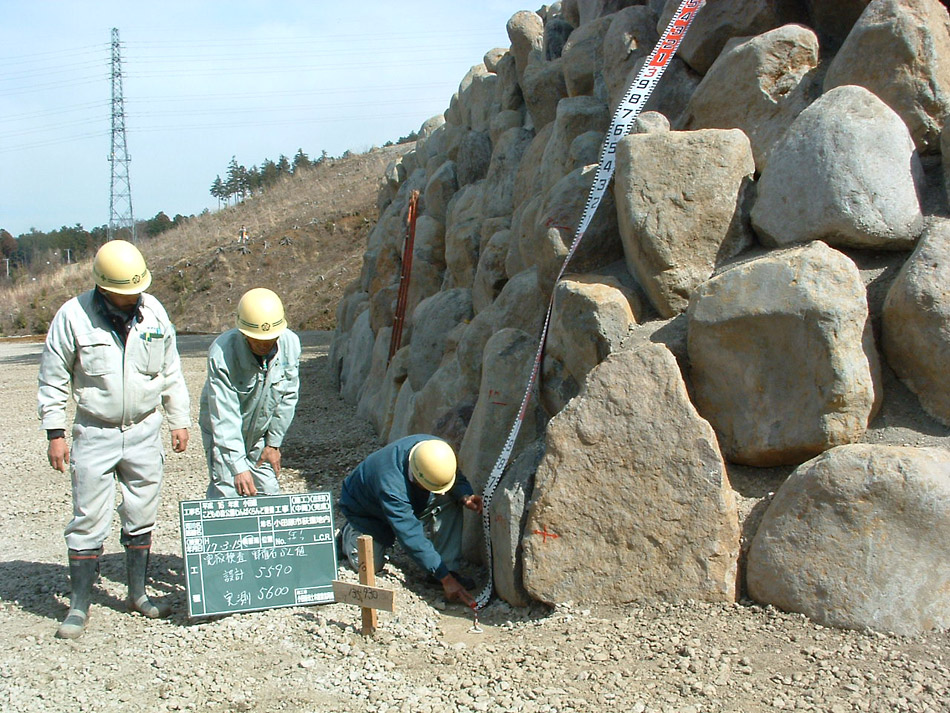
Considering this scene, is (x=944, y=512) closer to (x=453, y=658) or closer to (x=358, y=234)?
(x=453, y=658)

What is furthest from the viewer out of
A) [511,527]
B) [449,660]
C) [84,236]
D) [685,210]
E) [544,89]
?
[84,236]

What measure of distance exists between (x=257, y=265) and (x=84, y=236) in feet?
161

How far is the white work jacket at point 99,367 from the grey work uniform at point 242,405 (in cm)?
28

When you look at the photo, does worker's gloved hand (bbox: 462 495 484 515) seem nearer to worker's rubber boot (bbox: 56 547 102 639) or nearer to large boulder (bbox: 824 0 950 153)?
worker's rubber boot (bbox: 56 547 102 639)

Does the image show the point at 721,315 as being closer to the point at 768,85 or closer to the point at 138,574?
the point at 768,85

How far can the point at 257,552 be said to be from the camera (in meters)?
4.20

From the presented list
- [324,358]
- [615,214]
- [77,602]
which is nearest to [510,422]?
[615,214]

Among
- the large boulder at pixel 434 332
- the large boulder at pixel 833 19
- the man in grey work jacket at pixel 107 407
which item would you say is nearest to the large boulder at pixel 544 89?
the large boulder at pixel 434 332

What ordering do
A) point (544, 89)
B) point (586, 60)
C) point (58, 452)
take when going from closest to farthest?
point (58, 452)
point (586, 60)
point (544, 89)

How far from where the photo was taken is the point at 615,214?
5109 millimetres

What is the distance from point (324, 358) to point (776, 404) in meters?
11.4

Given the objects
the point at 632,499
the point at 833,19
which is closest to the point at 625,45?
the point at 833,19

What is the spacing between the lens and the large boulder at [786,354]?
3.82 metres

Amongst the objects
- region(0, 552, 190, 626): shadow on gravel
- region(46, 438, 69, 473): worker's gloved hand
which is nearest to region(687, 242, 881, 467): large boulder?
region(0, 552, 190, 626): shadow on gravel
